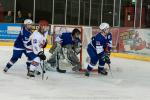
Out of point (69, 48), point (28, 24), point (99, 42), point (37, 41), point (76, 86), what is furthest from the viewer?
point (69, 48)

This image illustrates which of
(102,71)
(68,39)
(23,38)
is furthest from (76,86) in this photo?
(68,39)

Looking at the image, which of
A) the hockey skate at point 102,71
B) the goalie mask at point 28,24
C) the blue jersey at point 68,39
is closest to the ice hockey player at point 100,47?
the hockey skate at point 102,71

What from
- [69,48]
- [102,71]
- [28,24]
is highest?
[28,24]

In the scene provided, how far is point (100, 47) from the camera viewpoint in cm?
1053

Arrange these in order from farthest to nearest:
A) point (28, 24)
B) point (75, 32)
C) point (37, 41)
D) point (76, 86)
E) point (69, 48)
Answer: point (69, 48) → point (75, 32) → point (28, 24) → point (37, 41) → point (76, 86)

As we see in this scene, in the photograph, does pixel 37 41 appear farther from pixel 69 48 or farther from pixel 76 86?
pixel 69 48

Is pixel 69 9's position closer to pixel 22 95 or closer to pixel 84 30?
pixel 84 30

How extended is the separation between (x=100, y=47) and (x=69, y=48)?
945 millimetres

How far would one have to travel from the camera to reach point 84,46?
1159cm

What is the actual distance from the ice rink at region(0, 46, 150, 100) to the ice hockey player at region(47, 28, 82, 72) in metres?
0.36

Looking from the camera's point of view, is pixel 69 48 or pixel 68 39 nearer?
pixel 68 39

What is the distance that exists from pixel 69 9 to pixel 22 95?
56.6 ft

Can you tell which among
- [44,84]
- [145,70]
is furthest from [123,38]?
[44,84]

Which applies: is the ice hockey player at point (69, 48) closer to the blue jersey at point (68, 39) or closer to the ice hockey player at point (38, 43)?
the blue jersey at point (68, 39)
